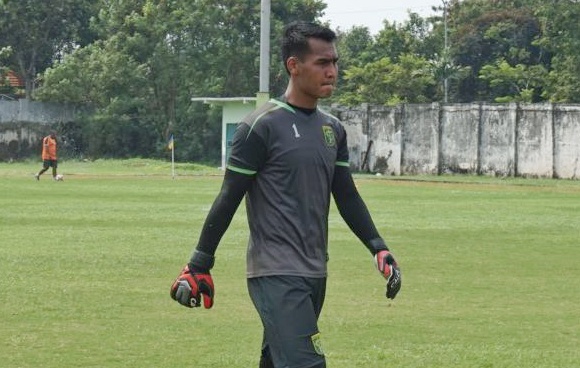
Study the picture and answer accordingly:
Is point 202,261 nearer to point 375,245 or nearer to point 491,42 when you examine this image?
point 375,245

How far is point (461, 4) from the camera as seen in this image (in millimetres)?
88188

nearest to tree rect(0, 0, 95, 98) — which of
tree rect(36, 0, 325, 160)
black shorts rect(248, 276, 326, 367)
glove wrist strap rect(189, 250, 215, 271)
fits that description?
tree rect(36, 0, 325, 160)

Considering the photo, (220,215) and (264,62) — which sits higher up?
(264,62)

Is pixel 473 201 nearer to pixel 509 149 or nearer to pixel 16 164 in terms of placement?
pixel 509 149

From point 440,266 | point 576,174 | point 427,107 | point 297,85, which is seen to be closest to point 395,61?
point 427,107

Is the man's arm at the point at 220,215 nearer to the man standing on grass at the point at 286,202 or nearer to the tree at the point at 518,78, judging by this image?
the man standing on grass at the point at 286,202

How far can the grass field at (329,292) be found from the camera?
10.3m

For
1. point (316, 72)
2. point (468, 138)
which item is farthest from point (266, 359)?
point (468, 138)

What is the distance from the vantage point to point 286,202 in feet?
21.0

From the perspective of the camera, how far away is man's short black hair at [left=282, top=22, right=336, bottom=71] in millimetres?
6555

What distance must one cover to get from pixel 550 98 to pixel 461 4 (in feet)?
65.4

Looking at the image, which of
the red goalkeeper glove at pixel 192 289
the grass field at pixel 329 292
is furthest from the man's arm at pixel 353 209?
the grass field at pixel 329 292

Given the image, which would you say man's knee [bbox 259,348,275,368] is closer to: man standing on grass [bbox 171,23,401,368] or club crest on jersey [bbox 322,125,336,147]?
man standing on grass [bbox 171,23,401,368]

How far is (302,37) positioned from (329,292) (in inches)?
313
